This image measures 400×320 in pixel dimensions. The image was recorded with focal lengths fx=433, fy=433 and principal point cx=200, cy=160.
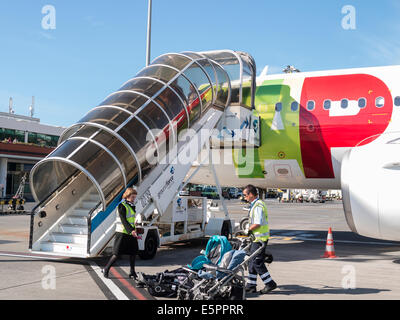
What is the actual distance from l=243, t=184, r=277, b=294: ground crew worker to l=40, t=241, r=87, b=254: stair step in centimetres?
392

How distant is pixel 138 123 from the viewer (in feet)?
34.3

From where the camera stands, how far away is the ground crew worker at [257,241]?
24.0 ft

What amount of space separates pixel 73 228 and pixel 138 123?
9.54 ft

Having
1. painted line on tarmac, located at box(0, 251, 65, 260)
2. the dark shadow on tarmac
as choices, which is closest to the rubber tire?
painted line on tarmac, located at box(0, 251, 65, 260)

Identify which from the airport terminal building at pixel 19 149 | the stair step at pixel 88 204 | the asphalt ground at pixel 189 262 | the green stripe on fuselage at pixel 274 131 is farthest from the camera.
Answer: the airport terminal building at pixel 19 149

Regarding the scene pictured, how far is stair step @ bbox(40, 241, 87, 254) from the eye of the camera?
943 cm

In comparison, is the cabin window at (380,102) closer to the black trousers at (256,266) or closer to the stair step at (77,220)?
the black trousers at (256,266)

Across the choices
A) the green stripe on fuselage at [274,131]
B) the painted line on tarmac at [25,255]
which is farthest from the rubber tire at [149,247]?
the green stripe on fuselage at [274,131]

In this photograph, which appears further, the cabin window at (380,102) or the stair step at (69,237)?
the cabin window at (380,102)

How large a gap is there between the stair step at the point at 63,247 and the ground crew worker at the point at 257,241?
3.92 metres

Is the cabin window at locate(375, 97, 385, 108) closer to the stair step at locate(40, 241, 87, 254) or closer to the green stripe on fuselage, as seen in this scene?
the green stripe on fuselage

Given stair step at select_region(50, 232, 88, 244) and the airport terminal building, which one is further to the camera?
the airport terminal building

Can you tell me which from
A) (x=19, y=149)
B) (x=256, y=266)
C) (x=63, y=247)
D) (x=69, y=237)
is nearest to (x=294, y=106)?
(x=256, y=266)
